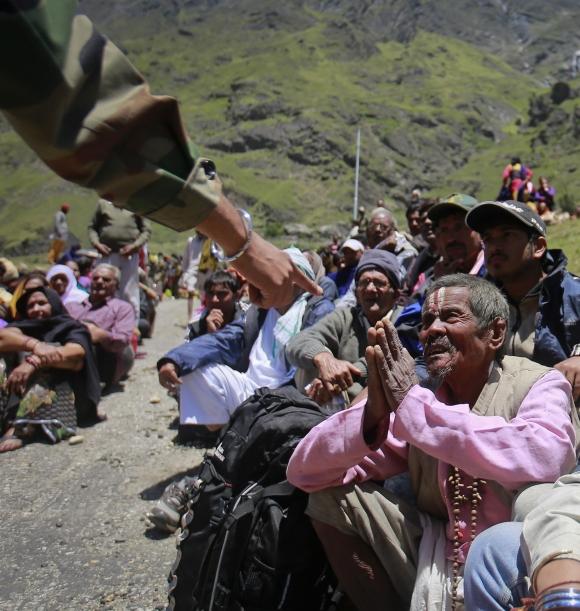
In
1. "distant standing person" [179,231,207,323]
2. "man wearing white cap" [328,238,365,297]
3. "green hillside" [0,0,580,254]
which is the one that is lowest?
"green hillside" [0,0,580,254]

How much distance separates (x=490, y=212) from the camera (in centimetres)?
347

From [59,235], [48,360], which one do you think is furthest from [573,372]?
[59,235]

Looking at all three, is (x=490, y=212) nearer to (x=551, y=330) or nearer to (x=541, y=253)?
(x=541, y=253)

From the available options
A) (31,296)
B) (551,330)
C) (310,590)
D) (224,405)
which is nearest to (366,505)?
(310,590)

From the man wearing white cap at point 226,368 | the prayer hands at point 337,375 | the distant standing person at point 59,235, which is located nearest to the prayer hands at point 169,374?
the man wearing white cap at point 226,368

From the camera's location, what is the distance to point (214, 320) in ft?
17.5

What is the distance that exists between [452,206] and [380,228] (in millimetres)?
2410

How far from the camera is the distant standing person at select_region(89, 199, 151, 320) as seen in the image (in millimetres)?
8305

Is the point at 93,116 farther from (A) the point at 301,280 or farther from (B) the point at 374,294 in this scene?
(B) the point at 374,294

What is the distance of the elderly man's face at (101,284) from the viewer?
22.2 feet

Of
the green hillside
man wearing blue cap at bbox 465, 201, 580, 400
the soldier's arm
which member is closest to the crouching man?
man wearing blue cap at bbox 465, 201, 580, 400

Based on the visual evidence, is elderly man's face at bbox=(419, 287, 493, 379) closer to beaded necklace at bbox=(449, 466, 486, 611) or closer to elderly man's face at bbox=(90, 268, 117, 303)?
beaded necklace at bbox=(449, 466, 486, 611)

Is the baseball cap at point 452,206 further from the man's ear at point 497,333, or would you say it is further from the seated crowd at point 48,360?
the seated crowd at point 48,360

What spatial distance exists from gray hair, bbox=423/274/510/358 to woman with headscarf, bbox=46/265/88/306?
5617 mm
